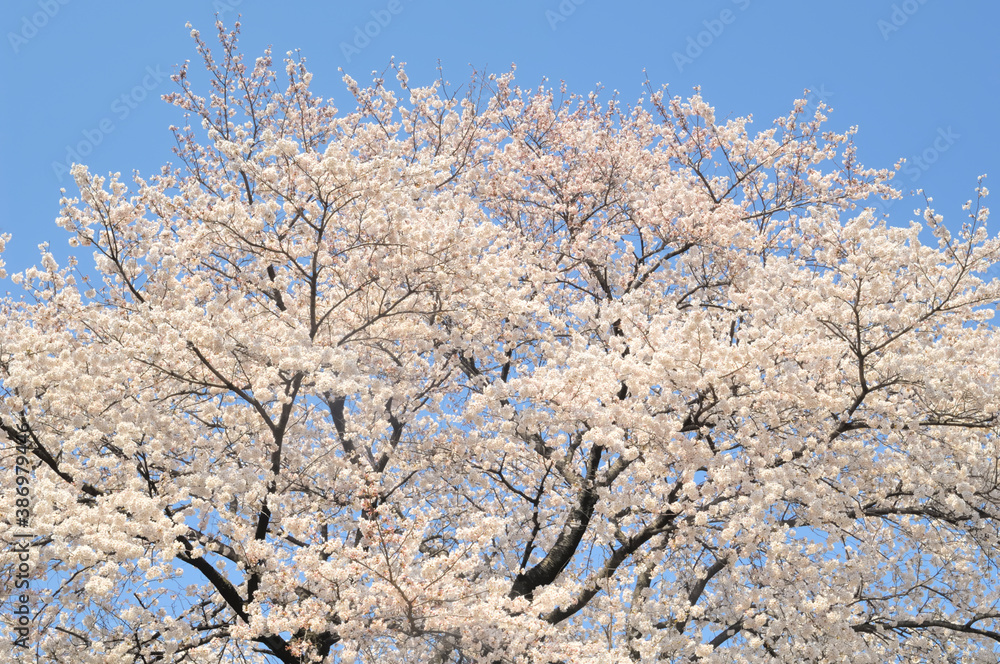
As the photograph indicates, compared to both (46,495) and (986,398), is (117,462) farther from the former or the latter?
(986,398)

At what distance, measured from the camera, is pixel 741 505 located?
8031 mm

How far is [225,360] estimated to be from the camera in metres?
8.40

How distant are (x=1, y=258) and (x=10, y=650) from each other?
14.9 feet

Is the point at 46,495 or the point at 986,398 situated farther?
the point at 986,398

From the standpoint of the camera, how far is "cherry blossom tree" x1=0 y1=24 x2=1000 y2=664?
7309 mm

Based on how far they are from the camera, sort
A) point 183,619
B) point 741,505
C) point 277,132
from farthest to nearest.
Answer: point 277,132 < point 183,619 < point 741,505

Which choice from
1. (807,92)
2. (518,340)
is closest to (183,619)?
(518,340)

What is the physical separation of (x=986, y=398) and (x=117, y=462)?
9276 mm

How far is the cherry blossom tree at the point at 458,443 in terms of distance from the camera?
24.0 feet

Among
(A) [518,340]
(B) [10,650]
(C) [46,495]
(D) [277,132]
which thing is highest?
(D) [277,132]

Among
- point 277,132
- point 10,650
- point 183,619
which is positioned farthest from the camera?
point 277,132

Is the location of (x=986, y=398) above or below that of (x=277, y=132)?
below

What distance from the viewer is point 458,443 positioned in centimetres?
1002

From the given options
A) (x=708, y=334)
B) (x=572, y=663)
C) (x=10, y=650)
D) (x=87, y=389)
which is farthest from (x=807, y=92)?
(x=10, y=650)
